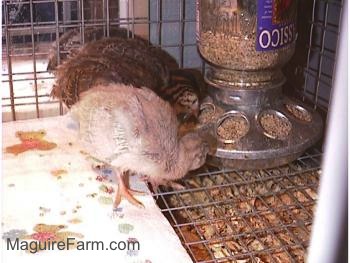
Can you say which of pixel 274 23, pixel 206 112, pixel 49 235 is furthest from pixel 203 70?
pixel 49 235

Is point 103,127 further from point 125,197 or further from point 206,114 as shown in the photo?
point 206,114

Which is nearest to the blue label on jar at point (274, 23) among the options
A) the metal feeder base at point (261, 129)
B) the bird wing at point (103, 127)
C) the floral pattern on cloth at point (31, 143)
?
the metal feeder base at point (261, 129)

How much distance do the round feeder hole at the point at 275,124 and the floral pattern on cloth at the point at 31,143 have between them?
0.58m

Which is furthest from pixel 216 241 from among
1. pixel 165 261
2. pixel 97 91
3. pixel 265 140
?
pixel 97 91

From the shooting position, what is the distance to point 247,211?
4.39ft

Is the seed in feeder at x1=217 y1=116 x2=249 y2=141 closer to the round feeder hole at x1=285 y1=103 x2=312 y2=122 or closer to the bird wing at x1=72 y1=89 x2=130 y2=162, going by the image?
the round feeder hole at x1=285 y1=103 x2=312 y2=122

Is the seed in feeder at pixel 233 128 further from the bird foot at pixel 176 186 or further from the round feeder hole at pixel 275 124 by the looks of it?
the bird foot at pixel 176 186

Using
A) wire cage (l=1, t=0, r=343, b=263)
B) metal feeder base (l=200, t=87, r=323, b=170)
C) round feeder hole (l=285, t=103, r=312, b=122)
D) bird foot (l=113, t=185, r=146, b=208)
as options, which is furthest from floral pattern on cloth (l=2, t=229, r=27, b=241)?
round feeder hole (l=285, t=103, r=312, b=122)

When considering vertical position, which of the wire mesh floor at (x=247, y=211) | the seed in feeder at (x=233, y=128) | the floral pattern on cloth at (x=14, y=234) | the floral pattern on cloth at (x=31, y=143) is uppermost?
the seed in feeder at (x=233, y=128)

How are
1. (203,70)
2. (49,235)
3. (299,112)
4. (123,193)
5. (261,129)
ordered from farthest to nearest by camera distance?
1. (203,70)
2. (299,112)
3. (261,129)
4. (123,193)
5. (49,235)

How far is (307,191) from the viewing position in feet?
4.57

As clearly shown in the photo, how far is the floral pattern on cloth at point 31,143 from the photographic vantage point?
1466 millimetres

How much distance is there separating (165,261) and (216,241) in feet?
0.60

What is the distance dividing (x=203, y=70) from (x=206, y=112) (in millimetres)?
347
